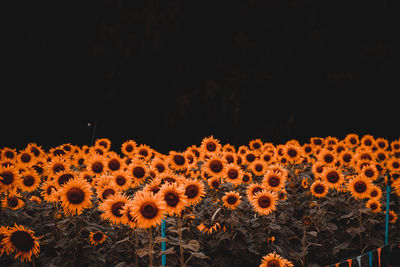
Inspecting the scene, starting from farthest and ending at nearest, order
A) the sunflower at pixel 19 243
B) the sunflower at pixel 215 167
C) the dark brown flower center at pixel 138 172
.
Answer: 1. the sunflower at pixel 215 167
2. the dark brown flower center at pixel 138 172
3. the sunflower at pixel 19 243

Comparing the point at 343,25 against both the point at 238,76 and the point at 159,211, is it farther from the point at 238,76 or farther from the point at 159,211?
the point at 159,211

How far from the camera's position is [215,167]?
13.7 feet

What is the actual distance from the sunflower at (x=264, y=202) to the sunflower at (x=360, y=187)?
52.9 inches

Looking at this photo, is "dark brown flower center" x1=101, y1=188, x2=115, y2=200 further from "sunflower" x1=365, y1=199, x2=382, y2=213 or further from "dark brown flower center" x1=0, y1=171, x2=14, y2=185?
"sunflower" x1=365, y1=199, x2=382, y2=213

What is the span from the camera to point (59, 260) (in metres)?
2.79

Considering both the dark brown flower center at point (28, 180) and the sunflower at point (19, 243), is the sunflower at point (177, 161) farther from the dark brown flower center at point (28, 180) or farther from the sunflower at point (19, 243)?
the sunflower at point (19, 243)

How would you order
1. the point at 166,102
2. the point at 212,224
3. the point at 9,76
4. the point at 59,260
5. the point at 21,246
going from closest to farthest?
the point at 21,246, the point at 59,260, the point at 212,224, the point at 9,76, the point at 166,102

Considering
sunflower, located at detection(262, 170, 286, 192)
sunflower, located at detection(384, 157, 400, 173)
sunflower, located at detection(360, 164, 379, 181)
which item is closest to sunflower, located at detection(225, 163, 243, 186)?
sunflower, located at detection(262, 170, 286, 192)

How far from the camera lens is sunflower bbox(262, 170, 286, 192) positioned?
434 cm

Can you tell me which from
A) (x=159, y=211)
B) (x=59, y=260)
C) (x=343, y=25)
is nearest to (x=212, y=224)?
(x=159, y=211)

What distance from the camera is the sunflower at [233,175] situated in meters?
4.16

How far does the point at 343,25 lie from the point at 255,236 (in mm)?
11614

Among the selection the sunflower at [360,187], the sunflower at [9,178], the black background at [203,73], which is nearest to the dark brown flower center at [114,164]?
the sunflower at [9,178]

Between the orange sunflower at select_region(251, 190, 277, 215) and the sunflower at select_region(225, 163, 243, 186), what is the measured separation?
0.51m
